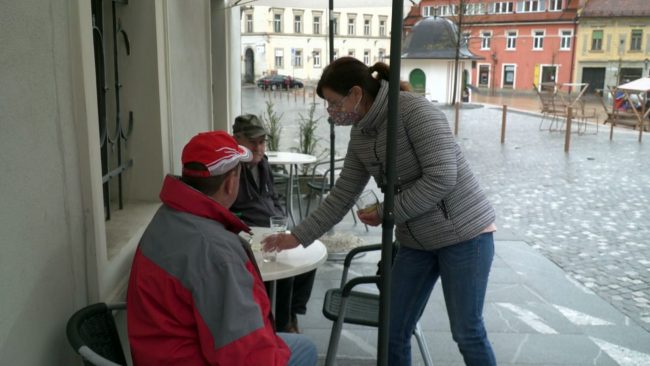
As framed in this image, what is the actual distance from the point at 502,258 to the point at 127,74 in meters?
3.99

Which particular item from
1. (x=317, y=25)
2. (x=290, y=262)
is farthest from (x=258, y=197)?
(x=317, y=25)

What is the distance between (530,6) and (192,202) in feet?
190

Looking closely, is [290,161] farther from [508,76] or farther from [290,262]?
[508,76]

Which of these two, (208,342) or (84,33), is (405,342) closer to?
(208,342)

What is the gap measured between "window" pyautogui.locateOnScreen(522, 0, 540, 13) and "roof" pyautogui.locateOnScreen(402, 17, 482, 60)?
1056 inches

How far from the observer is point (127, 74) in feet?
11.6

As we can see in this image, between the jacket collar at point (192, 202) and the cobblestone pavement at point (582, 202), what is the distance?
3.67 m

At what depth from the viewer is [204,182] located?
6.79ft

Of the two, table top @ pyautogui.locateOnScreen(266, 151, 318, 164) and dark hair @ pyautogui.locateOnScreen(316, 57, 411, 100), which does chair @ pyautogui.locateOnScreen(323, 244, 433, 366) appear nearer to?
dark hair @ pyautogui.locateOnScreen(316, 57, 411, 100)

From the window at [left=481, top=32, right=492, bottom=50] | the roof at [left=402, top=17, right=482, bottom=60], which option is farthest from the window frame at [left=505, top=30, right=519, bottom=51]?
the roof at [left=402, top=17, right=482, bottom=60]

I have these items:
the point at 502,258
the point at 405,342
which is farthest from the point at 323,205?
the point at 502,258

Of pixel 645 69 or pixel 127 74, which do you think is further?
pixel 645 69

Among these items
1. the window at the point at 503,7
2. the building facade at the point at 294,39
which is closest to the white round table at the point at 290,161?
the building facade at the point at 294,39

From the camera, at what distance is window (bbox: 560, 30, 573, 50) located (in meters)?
52.1
